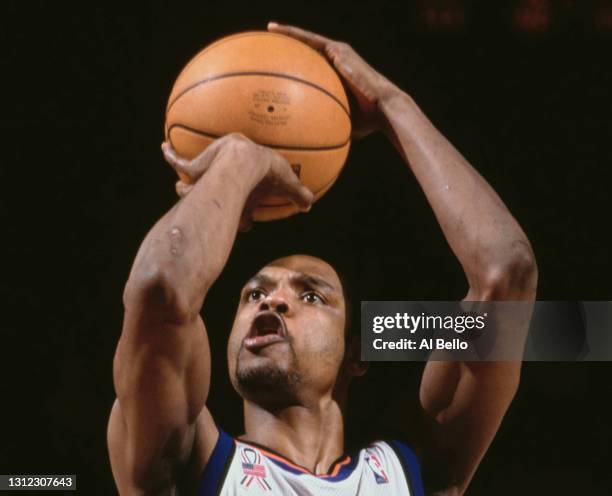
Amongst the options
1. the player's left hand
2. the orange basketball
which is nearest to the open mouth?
the orange basketball

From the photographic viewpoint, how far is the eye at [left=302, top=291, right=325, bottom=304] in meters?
2.91

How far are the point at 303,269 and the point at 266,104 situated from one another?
0.67 metres

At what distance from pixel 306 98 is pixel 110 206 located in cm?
152

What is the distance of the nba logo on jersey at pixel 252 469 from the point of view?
2600mm

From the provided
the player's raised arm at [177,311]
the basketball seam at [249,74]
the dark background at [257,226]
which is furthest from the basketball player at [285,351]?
the dark background at [257,226]

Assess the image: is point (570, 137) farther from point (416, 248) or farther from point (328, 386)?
point (328, 386)

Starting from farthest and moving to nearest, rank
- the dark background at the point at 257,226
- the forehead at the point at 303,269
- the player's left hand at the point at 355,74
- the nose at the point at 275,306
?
the dark background at the point at 257,226 < the forehead at the point at 303,269 < the nose at the point at 275,306 < the player's left hand at the point at 355,74

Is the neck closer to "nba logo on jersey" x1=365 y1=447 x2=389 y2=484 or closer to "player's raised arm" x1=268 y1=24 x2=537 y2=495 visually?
"nba logo on jersey" x1=365 y1=447 x2=389 y2=484

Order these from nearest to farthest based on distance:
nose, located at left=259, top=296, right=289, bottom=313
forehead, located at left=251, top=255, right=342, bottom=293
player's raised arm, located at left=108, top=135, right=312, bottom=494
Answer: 1. player's raised arm, located at left=108, top=135, right=312, bottom=494
2. nose, located at left=259, top=296, right=289, bottom=313
3. forehead, located at left=251, top=255, right=342, bottom=293

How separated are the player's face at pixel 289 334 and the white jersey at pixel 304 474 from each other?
0.19 m

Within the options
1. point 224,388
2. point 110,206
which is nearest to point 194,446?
point 224,388

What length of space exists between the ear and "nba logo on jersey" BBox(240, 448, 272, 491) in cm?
46

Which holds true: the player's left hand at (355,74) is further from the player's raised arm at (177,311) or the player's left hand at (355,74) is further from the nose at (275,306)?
the nose at (275,306)

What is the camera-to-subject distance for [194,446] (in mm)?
2518
